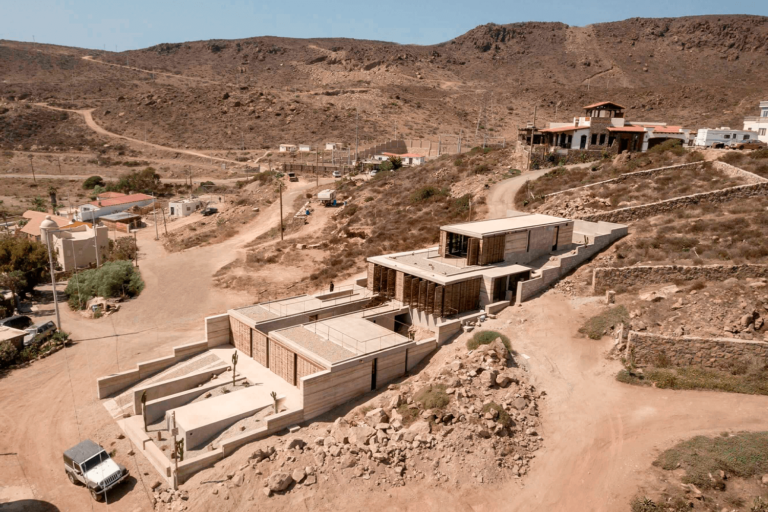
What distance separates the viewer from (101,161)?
278 ft

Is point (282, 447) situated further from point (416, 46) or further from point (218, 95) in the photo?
point (416, 46)

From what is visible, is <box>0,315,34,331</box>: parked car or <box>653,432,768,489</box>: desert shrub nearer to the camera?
<box>653,432,768,489</box>: desert shrub

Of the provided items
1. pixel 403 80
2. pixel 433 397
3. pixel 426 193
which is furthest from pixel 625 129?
pixel 403 80

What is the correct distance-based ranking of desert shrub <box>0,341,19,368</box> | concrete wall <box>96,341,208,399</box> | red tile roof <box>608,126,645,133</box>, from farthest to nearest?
1. red tile roof <box>608,126,645,133</box>
2. desert shrub <box>0,341,19,368</box>
3. concrete wall <box>96,341,208,399</box>

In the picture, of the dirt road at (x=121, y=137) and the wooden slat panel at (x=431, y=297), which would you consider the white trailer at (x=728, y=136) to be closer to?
the wooden slat panel at (x=431, y=297)

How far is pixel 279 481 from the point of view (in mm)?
13719

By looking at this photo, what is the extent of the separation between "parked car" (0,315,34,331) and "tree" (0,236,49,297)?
5308mm

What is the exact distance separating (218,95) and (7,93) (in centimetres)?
4578

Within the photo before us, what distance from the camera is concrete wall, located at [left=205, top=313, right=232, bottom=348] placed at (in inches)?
871

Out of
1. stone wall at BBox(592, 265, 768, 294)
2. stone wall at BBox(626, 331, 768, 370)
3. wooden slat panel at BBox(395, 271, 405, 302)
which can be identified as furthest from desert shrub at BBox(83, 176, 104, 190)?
stone wall at BBox(626, 331, 768, 370)

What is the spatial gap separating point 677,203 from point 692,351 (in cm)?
1519

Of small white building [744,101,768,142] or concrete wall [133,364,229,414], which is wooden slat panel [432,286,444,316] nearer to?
concrete wall [133,364,229,414]

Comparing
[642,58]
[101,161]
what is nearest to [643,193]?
[101,161]

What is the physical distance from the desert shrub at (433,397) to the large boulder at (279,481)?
4743mm
